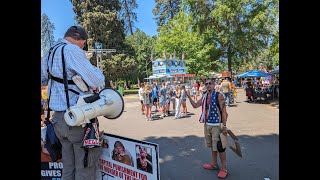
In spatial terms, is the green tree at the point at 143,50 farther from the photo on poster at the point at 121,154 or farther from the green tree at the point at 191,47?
the photo on poster at the point at 121,154

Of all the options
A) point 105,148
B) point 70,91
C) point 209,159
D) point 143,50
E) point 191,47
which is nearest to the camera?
point 70,91

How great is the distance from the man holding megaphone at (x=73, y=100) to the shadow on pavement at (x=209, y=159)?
2.67 meters

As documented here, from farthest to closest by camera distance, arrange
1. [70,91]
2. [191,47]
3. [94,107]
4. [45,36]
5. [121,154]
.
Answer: [191,47] < [45,36] < [121,154] < [70,91] < [94,107]

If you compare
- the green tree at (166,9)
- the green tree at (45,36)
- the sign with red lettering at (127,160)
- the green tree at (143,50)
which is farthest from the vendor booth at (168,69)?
the sign with red lettering at (127,160)

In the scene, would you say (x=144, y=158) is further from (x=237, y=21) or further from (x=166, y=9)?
(x=166, y=9)

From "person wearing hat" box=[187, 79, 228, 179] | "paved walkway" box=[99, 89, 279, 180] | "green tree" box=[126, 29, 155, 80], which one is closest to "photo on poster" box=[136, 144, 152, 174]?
"paved walkway" box=[99, 89, 279, 180]

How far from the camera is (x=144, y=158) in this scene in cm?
235

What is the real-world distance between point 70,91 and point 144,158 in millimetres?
843

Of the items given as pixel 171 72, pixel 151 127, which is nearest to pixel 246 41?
pixel 171 72

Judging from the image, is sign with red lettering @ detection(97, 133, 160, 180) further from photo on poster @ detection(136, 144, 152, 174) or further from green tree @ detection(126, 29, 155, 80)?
green tree @ detection(126, 29, 155, 80)

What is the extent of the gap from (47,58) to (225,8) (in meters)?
30.6

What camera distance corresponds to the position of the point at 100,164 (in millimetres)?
2695

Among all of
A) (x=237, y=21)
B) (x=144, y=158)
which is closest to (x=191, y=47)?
(x=237, y=21)
